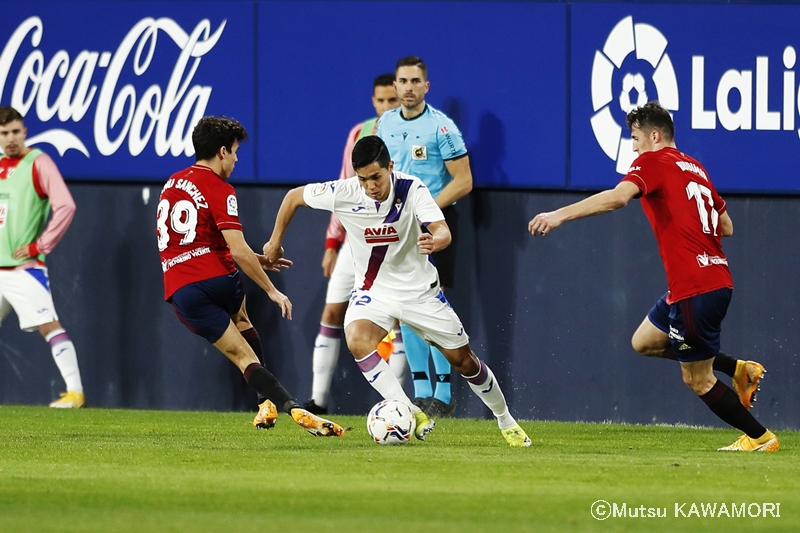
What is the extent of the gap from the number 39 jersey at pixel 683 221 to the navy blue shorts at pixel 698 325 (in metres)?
0.05

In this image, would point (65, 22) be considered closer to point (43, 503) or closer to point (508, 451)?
point (508, 451)

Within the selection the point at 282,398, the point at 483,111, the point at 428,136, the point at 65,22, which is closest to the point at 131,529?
the point at 282,398

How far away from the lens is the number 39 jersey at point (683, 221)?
8.45 meters

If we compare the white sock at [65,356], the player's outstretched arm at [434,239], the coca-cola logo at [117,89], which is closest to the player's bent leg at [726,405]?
the player's outstretched arm at [434,239]

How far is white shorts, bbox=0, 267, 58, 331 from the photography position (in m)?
11.4

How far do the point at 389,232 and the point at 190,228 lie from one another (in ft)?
4.45

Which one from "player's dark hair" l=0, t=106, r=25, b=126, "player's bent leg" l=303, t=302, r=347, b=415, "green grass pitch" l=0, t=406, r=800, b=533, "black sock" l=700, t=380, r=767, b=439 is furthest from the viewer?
"player's dark hair" l=0, t=106, r=25, b=126

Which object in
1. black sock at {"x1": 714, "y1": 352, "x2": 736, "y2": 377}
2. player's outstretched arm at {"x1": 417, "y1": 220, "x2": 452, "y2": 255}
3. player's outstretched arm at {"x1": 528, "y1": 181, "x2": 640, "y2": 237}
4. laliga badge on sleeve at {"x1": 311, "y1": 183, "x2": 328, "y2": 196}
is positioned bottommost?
black sock at {"x1": 714, "y1": 352, "x2": 736, "y2": 377}

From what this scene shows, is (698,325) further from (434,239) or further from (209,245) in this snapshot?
(209,245)

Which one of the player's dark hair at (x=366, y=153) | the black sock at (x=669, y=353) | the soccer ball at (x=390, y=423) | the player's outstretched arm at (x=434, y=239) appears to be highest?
the player's dark hair at (x=366, y=153)

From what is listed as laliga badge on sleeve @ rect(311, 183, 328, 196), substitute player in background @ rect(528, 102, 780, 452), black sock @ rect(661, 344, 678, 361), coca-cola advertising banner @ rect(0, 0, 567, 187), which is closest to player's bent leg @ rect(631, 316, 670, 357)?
black sock @ rect(661, 344, 678, 361)

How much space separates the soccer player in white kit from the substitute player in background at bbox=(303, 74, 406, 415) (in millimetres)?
2008

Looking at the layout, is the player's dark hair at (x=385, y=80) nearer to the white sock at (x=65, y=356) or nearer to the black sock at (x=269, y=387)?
the black sock at (x=269, y=387)

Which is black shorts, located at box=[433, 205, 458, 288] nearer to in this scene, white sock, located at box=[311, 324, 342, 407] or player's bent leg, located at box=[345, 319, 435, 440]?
white sock, located at box=[311, 324, 342, 407]
